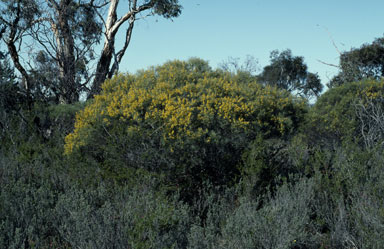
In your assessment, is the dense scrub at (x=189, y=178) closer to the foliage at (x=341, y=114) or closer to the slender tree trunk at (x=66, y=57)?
the foliage at (x=341, y=114)

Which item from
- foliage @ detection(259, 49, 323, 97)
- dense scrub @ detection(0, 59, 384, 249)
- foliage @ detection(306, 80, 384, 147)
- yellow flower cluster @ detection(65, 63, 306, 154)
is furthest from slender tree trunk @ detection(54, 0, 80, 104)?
foliage @ detection(259, 49, 323, 97)

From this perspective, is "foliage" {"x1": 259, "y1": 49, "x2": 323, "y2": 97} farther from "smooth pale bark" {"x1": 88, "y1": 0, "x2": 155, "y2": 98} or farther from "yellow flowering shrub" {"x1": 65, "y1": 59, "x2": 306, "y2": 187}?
"yellow flowering shrub" {"x1": 65, "y1": 59, "x2": 306, "y2": 187}

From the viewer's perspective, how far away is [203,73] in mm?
7176

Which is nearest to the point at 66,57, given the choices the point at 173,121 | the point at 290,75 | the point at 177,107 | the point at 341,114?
the point at 341,114

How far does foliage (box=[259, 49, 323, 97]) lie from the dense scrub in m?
24.7

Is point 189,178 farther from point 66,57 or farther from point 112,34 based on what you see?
point 112,34

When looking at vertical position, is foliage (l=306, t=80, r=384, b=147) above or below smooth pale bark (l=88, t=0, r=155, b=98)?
below

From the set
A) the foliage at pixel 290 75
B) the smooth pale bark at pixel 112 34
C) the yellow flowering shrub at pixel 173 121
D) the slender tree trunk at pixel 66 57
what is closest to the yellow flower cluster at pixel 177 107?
the yellow flowering shrub at pixel 173 121

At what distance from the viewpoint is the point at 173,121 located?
5582 millimetres

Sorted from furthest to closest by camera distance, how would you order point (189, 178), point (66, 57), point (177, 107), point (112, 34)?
point (112, 34) < point (66, 57) < point (177, 107) < point (189, 178)

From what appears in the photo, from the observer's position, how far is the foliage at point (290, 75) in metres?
32.3

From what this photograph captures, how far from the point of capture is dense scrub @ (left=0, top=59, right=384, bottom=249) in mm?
3621

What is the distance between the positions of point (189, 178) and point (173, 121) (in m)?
0.80

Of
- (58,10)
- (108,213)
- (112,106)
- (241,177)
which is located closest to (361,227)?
(241,177)
